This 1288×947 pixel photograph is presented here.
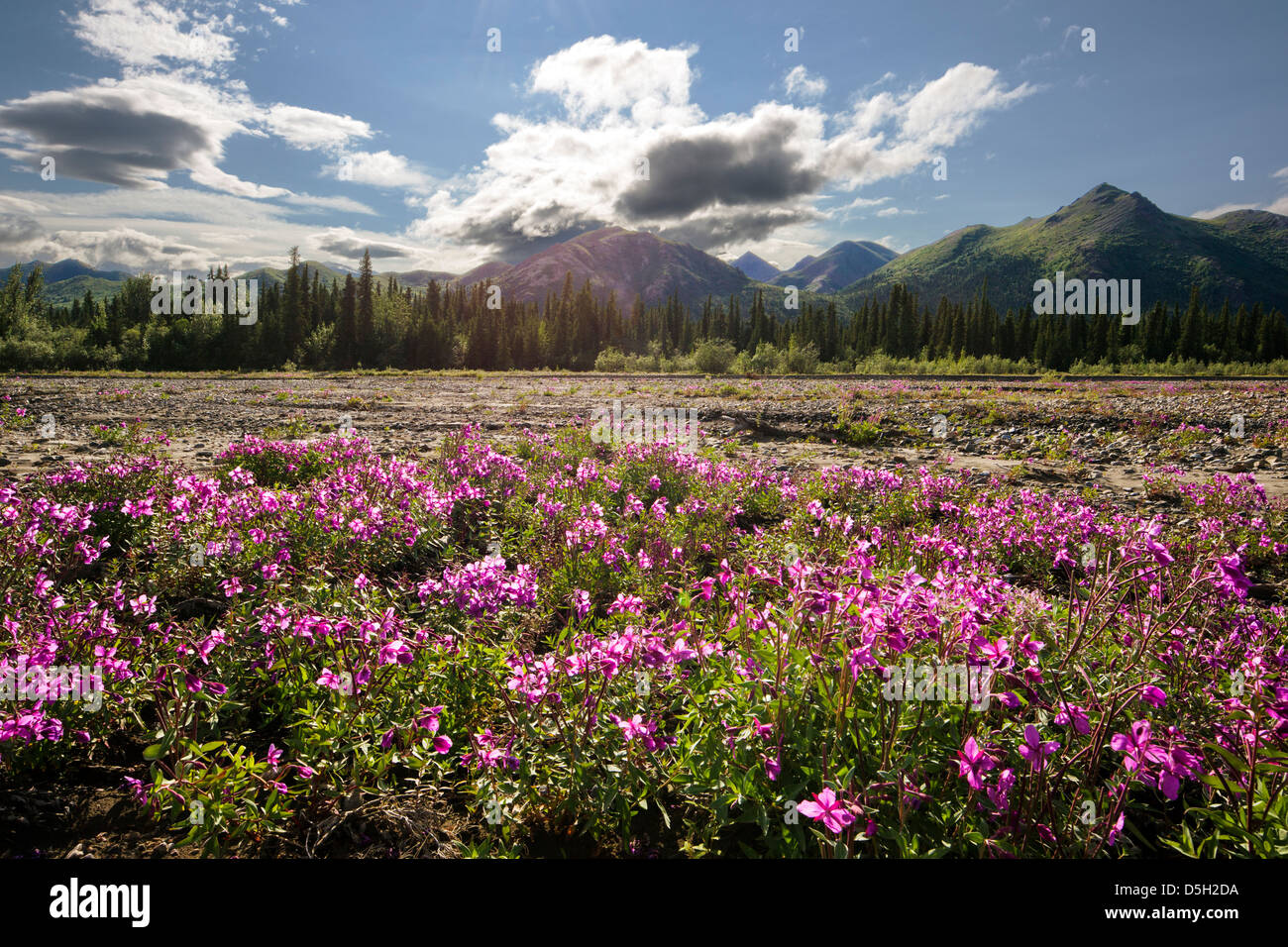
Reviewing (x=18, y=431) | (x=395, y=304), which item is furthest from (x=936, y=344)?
(x=18, y=431)

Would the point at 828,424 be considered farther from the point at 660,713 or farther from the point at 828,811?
the point at 828,811

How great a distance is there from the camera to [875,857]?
2193 millimetres

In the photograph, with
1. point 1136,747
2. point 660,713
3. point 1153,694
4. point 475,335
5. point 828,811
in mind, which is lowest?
point 660,713

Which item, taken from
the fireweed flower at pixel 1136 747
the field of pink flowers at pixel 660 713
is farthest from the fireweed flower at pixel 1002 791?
the fireweed flower at pixel 1136 747

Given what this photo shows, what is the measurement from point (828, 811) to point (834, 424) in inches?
612

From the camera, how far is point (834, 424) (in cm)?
1648

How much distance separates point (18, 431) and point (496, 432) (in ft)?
34.1

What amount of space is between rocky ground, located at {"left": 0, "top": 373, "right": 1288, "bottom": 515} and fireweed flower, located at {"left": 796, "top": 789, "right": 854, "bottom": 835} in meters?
10.6

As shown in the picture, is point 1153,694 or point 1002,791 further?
point 1002,791

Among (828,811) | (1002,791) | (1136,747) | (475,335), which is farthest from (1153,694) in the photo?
(475,335)

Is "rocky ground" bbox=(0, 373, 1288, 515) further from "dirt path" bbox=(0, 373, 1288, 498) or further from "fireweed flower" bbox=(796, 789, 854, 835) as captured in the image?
"fireweed flower" bbox=(796, 789, 854, 835)

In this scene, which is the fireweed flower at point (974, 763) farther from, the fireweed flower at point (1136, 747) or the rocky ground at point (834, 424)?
the rocky ground at point (834, 424)

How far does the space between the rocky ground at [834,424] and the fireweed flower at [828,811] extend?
10.6 m

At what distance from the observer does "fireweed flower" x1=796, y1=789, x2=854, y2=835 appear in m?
1.81
